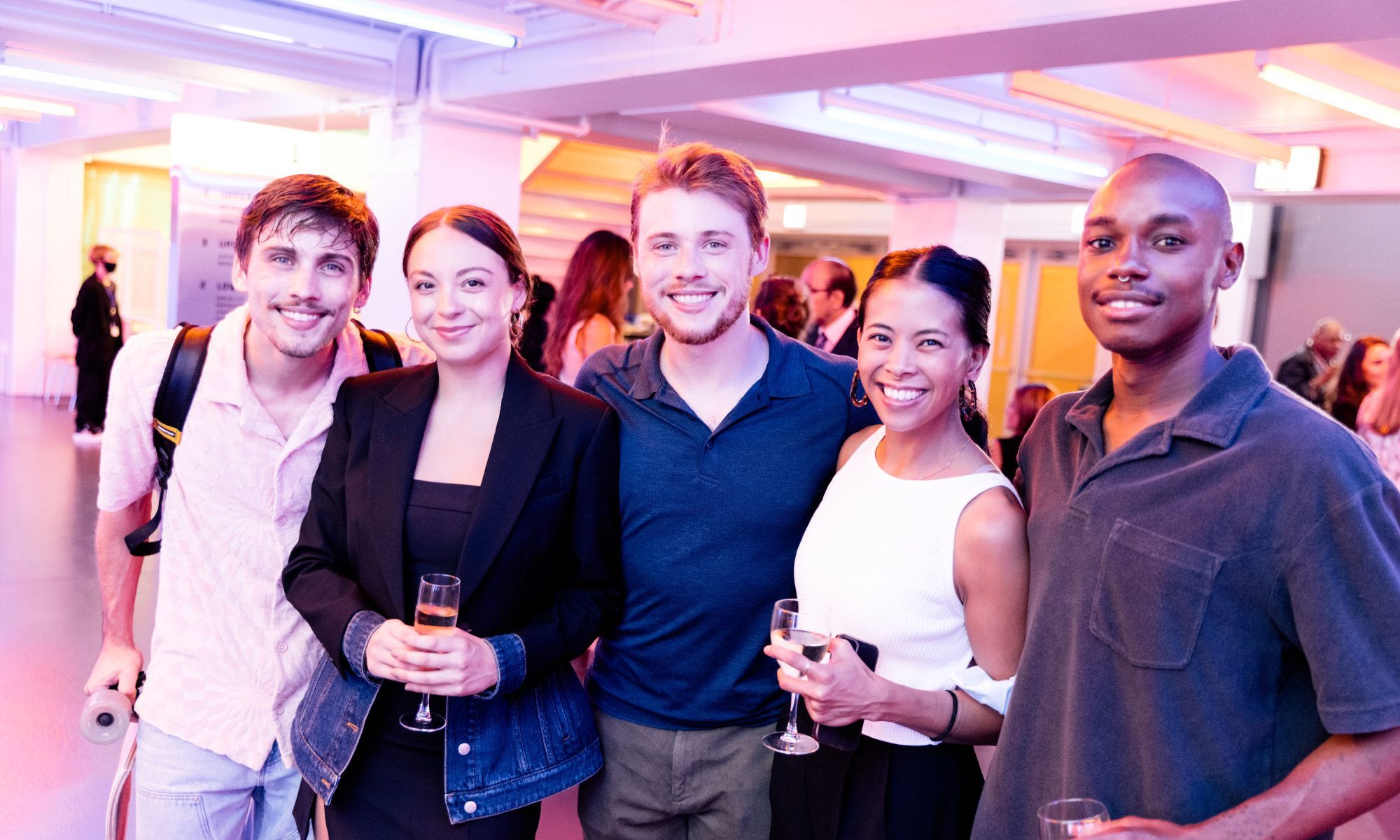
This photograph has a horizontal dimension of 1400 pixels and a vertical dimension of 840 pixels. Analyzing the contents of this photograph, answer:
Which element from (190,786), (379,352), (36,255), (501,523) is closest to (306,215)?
(379,352)

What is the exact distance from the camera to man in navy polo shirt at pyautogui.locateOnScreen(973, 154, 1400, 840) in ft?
4.52

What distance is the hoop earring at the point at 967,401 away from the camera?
209 centimetres

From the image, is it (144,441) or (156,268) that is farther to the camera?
(156,268)

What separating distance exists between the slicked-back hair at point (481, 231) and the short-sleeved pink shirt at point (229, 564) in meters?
0.40

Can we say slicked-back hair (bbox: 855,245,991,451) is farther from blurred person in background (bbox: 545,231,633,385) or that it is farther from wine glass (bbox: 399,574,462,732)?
blurred person in background (bbox: 545,231,633,385)

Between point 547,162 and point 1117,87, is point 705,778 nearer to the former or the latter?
point 1117,87

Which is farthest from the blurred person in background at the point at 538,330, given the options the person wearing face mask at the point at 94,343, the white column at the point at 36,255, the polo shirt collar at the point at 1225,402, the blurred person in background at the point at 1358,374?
the white column at the point at 36,255

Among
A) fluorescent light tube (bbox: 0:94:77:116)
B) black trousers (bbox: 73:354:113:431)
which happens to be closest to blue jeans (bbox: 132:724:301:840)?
fluorescent light tube (bbox: 0:94:77:116)

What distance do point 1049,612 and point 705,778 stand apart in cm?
79

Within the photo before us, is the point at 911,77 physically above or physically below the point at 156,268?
above

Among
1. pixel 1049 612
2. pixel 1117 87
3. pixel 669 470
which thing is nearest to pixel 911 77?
pixel 1117 87

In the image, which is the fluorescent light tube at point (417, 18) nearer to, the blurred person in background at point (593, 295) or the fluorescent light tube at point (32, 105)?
the blurred person in background at point (593, 295)

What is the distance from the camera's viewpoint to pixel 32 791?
151 inches

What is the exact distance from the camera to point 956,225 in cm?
1134
